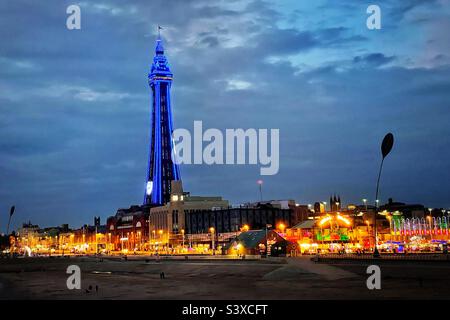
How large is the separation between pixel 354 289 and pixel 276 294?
19.9 ft

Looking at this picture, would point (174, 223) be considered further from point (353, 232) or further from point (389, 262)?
point (389, 262)

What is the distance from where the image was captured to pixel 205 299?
42656 mm

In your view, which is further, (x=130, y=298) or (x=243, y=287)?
(x=243, y=287)

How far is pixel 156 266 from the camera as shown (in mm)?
90312

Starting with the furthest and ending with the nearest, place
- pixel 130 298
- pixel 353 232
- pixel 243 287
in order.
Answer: pixel 353 232
pixel 243 287
pixel 130 298
